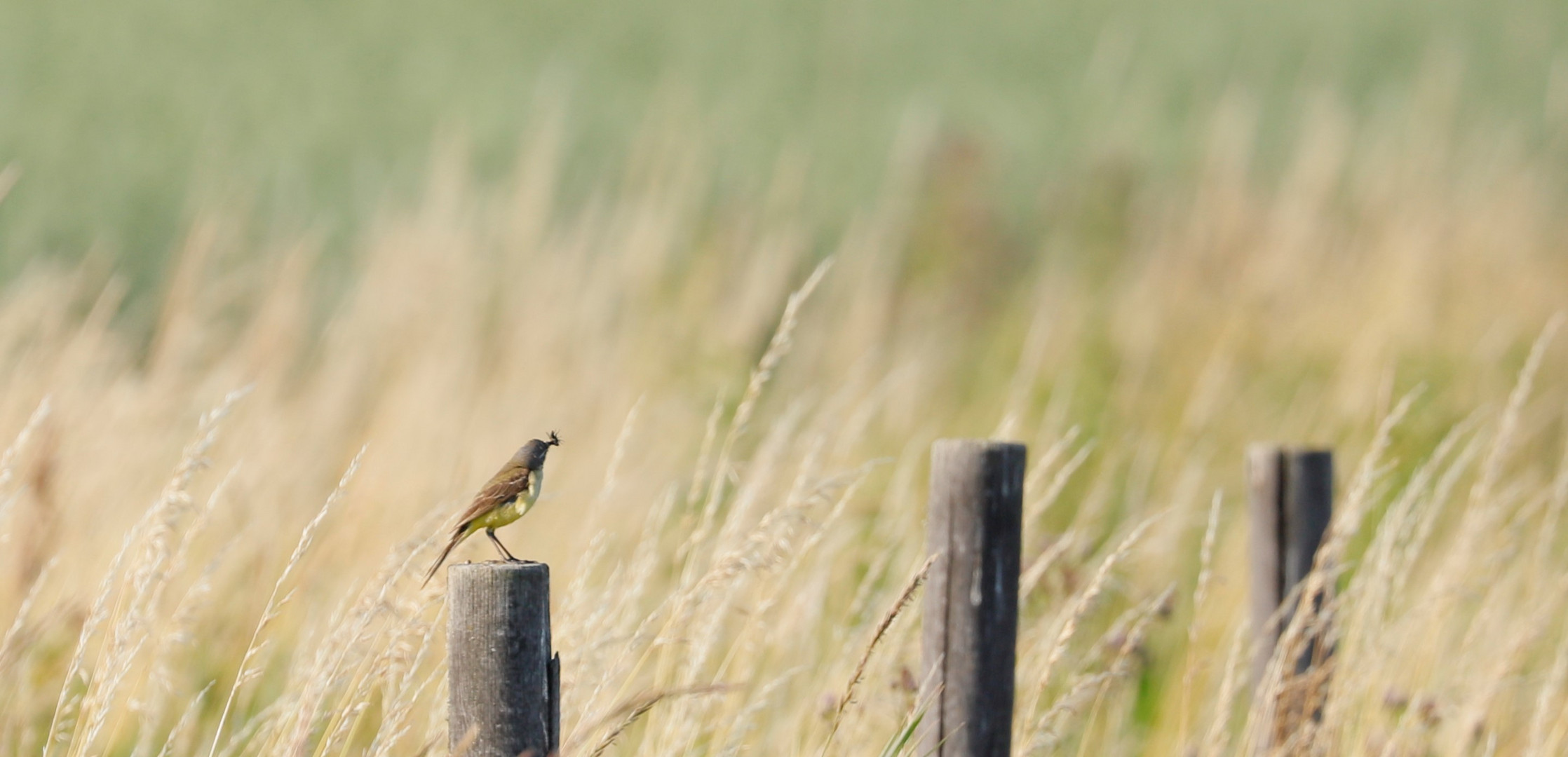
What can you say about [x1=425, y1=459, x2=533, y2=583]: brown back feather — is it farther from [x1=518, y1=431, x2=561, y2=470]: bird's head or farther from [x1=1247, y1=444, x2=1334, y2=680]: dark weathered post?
[x1=1247, y1=444, x2=1334, y2=680]: dark weathered post

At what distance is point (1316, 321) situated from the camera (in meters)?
5.93

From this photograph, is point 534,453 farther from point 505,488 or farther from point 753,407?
point 753,407

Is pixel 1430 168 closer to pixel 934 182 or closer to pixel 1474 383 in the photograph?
pixel 1474 383

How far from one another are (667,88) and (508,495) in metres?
3.96

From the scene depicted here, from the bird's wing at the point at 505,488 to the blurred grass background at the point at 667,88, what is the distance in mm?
3250

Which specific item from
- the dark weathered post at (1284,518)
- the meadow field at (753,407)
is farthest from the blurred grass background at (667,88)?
the dark weathered post at (1284,518)

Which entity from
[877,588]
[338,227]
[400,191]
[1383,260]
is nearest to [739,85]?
[338,227]

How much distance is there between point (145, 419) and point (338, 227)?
5096 mm

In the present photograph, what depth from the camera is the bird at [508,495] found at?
5.59 feet

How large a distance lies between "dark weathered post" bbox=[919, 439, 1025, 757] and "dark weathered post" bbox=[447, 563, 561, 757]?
2.53 feet

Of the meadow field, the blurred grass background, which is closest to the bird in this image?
the meadow field

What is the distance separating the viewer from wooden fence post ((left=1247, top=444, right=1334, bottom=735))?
2.97 m

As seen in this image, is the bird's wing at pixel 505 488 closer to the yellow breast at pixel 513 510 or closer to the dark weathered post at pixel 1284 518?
the yellow breast at pixel 513 510

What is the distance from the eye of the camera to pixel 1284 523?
9.83 ft
